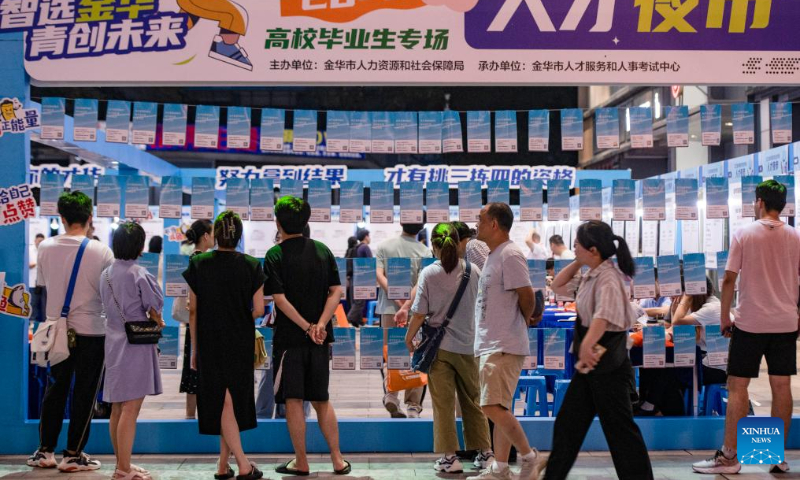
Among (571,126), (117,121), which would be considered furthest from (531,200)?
(117,121)

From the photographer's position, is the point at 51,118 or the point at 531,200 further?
the point at 531,200

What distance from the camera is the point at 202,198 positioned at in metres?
4.90

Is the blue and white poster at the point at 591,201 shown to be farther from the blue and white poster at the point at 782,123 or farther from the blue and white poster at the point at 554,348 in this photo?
the blue and white poster at the point at 782,123

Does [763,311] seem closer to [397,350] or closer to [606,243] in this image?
[606,243]

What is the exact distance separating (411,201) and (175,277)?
59.8 inches

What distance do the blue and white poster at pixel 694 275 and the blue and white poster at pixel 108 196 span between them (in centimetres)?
356

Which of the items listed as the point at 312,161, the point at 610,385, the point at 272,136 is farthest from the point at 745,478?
the point at 312,161

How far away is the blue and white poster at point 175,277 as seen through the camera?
4.76 meters

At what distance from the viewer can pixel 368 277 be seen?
4820 millimetres

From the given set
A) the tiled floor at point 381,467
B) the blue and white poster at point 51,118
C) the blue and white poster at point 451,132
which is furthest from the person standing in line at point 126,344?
the blue and white poster at point 451,132

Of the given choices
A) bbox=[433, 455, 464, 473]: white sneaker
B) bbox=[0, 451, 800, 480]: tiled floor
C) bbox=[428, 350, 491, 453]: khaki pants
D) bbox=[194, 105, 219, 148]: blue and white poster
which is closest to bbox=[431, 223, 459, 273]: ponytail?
bbox=[428, 350, 491, 453]: khaki pants

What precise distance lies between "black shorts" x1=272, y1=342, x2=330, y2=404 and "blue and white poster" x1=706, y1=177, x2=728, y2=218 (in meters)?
2.61

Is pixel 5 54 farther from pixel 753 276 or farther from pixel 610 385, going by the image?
pixel 753 276

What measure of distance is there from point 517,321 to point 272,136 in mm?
2039
